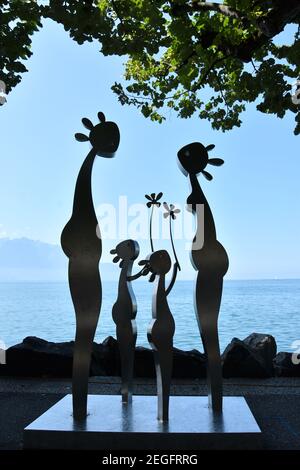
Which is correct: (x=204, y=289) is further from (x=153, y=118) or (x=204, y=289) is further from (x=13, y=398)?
(x=153, y=118)

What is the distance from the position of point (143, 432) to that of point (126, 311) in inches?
56.9

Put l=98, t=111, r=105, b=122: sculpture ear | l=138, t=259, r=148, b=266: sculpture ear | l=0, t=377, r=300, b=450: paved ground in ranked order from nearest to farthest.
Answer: l=0, t=377, r=300, b=450: paved ground < l=138, t=259, r=148, b=266: sculpture ear < l=98, t=111, r=105, b=122: sculpture ear

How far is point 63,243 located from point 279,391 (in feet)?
11.5

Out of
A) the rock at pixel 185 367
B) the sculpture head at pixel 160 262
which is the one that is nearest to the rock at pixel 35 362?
the rock at pixel 185 367

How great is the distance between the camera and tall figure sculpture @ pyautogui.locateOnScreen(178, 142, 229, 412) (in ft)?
15.8

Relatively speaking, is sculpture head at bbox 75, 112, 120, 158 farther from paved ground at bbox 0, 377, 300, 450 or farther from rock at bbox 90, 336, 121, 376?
rock at bbox 90, 336, 121, 376

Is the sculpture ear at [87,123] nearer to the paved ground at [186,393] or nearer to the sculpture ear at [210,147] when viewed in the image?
the sculpture ear at [210,147]

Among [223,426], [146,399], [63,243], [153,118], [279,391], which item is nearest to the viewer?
[223,426]

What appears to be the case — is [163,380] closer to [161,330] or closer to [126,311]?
[161,330]

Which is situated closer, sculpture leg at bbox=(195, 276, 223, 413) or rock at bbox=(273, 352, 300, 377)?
sculpture leg at bbox=(195, 276, 223, 413)

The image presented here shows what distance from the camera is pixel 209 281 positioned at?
15.9 feet

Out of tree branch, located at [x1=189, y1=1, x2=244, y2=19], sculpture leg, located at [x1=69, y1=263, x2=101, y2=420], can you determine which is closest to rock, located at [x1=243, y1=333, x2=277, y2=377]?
sculpture leg, located at [x1=69, y1=263, x2=101, y2=420]

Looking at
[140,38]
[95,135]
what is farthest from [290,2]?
[95,135]

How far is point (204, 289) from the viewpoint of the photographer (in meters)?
4.82
